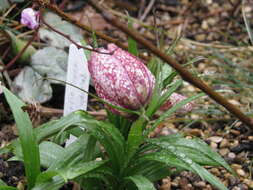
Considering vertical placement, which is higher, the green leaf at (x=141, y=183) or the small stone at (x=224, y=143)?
the green leaf at (x=141, y=183)

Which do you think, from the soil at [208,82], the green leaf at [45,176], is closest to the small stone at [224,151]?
the soil at [208,82]

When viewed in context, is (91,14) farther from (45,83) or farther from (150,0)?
(45,83)

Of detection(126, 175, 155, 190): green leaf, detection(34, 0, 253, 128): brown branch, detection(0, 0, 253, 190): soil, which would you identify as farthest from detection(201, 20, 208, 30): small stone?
detection(34, 0, 253, 128): brown branch

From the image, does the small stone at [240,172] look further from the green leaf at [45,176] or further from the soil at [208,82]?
the green leaf at [45,176]

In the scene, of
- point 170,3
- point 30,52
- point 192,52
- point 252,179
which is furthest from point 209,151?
point 170,3

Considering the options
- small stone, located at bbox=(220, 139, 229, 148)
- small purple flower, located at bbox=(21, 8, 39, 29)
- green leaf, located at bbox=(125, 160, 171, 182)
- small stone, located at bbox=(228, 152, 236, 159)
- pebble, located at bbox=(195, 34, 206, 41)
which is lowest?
small stone, located at bbox=(228, 152, 236, 159)

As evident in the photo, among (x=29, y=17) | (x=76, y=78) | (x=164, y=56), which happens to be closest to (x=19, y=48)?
(x=29, y=17)

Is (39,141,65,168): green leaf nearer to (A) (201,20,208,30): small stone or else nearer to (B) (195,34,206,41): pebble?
(B) (195,34,206,41): pebble
